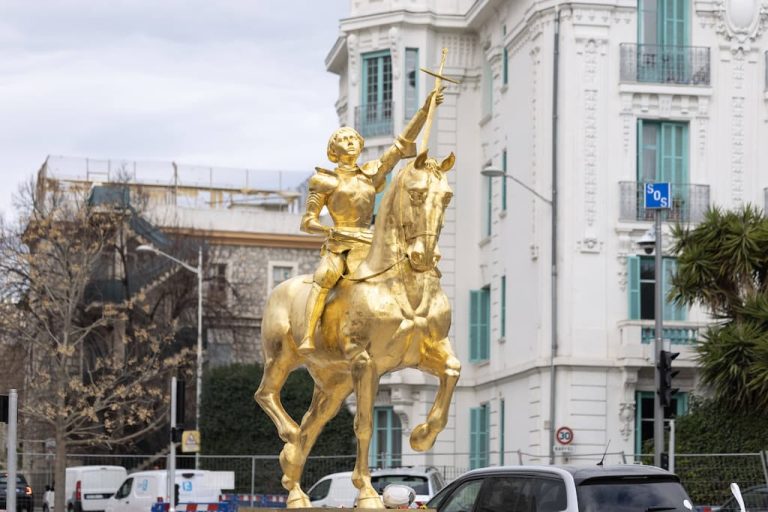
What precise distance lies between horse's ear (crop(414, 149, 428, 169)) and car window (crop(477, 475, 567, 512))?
389 centimetres

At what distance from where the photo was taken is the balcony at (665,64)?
139ft

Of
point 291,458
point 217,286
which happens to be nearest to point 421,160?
point 291,458

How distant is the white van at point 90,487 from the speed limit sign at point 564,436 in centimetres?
1377

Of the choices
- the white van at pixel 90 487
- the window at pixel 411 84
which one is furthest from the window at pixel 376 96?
the white van at pixel 90 487

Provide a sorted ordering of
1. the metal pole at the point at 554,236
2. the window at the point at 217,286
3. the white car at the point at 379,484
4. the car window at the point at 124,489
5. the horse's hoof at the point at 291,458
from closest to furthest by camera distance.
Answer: the horse's hoof at the point at 291,458 < the white car at the point at 379,484 < the metal pole at the point at 554,236 < the car window at the point at 124,489 < the window at the point at 217,286

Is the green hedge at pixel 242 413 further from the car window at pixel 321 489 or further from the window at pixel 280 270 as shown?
the car window at pixel 321 489

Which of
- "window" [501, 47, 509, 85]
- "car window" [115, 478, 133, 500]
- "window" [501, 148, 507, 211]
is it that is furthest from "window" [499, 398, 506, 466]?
"car window" [115, 478, 133, 500]

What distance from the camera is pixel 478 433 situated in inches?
1912

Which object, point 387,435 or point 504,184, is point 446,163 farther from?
point 387,435

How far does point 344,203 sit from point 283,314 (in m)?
1.30

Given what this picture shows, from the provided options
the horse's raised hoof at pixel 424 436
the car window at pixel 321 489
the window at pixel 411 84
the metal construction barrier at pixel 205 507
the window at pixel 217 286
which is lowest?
the metal construction barrier at pixel 205 507

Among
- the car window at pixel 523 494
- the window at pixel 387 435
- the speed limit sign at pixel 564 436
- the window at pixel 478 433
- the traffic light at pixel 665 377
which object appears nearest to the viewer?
the car window at pixel 523 494

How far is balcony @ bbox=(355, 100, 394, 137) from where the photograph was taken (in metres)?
48.8

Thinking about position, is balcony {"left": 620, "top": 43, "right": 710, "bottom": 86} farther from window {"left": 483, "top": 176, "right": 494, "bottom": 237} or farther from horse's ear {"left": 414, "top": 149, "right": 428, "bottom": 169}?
horse's ear {"left": 414, "top": 149, "right": 428, "bottom": 169}
